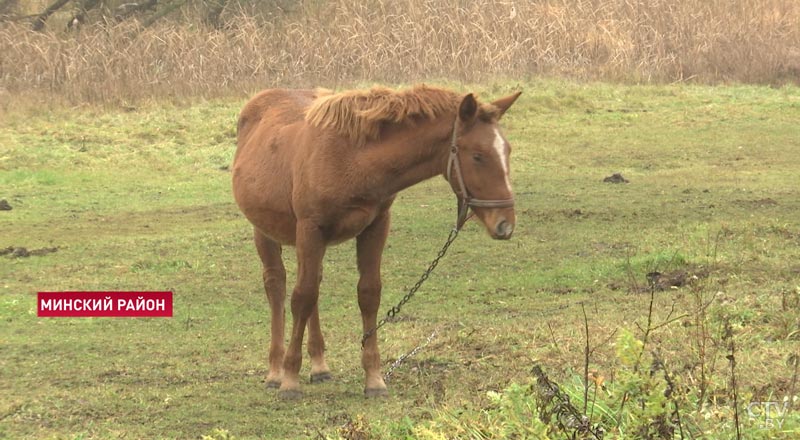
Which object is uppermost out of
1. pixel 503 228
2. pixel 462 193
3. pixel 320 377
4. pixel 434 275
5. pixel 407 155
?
pixel 407 155

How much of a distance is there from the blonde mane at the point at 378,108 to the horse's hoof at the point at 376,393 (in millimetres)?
1385

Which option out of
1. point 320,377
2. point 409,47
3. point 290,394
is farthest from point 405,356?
point 409,47

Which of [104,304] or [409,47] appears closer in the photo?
[104,304]

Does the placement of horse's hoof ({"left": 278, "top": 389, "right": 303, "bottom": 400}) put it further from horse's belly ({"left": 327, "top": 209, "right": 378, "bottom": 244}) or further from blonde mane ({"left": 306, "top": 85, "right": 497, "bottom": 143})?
blonde mane ({"left": 306, "top": 85, "right": 497, "bottom": 143})

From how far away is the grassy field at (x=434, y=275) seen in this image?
20.2ft

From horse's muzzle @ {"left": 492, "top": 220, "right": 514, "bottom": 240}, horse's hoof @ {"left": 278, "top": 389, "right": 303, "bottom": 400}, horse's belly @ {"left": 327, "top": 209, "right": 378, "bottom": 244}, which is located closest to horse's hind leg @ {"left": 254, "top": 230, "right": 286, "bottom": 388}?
horse's hoof @ {"left": 278, "top": 389, "right": 303, "bottom": 400}

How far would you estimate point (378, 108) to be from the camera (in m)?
6.16

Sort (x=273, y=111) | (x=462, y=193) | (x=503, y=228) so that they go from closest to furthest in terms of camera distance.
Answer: (x=503, y=228) → (x=462, y=193) → (x=273, y=111)

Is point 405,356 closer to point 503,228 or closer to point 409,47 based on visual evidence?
point 503,228

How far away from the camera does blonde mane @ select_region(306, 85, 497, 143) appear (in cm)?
607

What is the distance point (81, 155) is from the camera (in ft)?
49.2

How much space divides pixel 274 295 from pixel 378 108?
5.21ft

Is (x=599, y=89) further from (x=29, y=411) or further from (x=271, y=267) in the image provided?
(x=29, y=411)

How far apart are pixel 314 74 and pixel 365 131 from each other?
1235 centimetres
